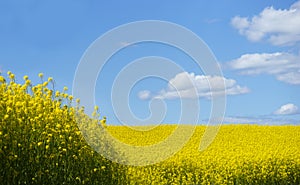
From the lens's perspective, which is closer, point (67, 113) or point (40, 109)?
point (40, 109)

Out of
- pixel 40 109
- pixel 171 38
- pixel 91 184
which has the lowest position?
pixel 91 184

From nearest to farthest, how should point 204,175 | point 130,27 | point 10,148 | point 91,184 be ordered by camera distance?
point 10,148
point 91,184
point 130,27
point 204,175

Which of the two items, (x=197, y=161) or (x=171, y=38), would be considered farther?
(x=197, y=161)

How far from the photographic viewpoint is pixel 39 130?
734cm

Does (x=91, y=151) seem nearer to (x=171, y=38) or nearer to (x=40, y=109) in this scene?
(x=40, y=109)

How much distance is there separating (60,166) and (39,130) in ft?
2.11

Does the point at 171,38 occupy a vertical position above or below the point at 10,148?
above

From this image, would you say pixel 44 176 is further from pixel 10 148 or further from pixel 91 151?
pixel 91 151

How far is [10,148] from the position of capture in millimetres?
6926

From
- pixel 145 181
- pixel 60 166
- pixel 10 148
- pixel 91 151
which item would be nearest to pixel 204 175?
pixel 145 181

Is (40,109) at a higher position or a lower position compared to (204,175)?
higher

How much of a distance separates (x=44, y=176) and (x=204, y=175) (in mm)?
4196

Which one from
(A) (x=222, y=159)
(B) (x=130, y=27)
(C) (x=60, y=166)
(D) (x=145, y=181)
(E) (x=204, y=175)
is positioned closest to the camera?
(C) (x=60, y=166)

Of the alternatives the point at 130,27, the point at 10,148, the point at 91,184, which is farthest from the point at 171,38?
the point at 10,148
